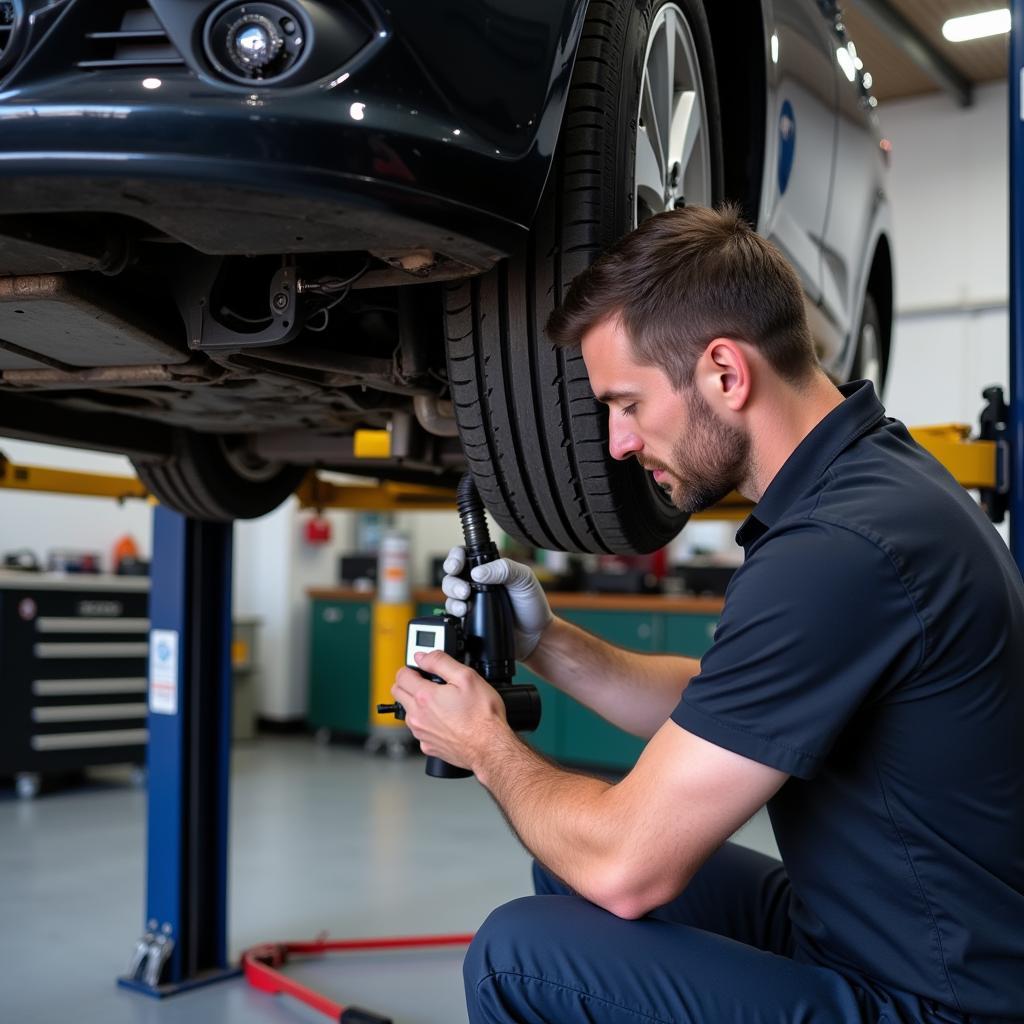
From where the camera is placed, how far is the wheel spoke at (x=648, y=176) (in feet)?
4.23

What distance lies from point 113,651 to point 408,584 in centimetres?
161

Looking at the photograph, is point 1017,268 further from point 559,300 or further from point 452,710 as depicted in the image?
point 452,710

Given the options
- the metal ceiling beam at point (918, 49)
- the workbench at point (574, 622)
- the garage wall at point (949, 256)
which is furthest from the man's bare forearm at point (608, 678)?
the garage wall at point (949, 256)

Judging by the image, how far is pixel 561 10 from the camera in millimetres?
1086

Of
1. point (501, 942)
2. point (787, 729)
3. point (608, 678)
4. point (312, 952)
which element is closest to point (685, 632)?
point (312, 952)

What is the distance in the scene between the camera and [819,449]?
1.15 metres

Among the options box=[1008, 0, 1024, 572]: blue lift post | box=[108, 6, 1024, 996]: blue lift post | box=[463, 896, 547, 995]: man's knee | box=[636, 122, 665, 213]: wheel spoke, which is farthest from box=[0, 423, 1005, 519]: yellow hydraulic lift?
box=[463, 896, 547, 995]: man's knee

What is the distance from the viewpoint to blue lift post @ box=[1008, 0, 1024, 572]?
1739mm

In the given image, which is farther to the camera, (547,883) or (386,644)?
(386,644)

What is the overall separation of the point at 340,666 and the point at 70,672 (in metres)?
1.82

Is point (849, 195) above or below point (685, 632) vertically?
above

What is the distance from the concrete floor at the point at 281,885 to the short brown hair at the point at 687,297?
5.22ft

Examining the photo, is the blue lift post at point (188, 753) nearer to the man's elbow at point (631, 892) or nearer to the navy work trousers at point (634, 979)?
the navy work trousers at point (634, 979)

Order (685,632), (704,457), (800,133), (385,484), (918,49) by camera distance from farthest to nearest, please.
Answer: (918,49), (685,632), (385,484), (800,133), (704,457)
